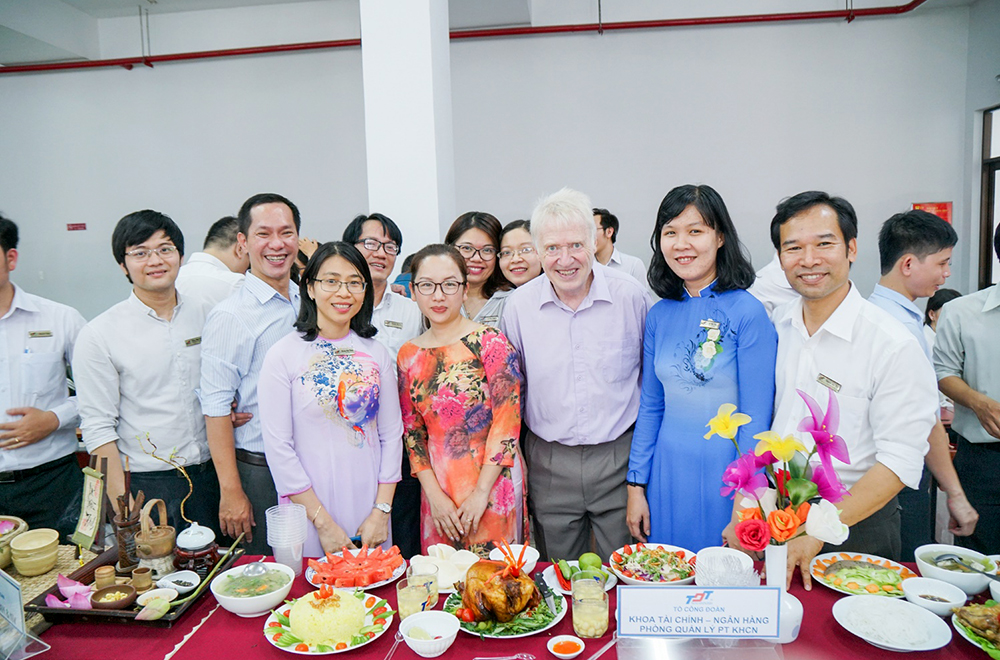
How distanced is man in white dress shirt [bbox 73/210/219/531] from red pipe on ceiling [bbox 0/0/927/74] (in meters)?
4.02

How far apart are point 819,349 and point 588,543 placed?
118 cm

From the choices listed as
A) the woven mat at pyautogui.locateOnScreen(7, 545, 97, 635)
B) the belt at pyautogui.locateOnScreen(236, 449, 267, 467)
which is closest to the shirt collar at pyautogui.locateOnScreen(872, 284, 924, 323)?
the belt at pyautogui.locateOnScreen(236, 449, 267, 467)

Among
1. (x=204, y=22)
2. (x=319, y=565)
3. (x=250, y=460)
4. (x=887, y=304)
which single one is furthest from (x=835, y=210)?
(x=204, y=22)

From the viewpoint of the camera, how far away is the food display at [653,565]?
5.45 ft

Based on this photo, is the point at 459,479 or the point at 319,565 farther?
the point at 459,479

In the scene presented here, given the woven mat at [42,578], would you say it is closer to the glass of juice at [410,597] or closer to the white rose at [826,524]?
the glass of juice at [410,597]

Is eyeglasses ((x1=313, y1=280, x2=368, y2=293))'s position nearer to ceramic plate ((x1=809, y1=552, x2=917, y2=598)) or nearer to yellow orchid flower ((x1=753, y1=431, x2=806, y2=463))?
yellow orchid flower ((x1=753, y1=431, x2=806, y2=463))

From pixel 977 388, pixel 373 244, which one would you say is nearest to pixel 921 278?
pixel 977 388

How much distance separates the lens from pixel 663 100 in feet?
18.5

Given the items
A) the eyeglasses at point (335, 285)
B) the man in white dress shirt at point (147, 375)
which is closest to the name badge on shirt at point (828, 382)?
the eyeglasses at point (335, 285)

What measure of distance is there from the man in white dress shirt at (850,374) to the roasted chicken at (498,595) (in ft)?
2.29

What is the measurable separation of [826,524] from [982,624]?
44cm

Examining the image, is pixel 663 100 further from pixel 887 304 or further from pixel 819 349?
pixel 819 349

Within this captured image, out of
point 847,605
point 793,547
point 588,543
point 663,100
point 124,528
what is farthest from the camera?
point 663,100
